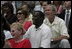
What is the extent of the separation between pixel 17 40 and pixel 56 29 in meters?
1.17

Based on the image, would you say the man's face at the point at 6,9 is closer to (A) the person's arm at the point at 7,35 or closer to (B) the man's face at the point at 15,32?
(A) the person's arm at the point at 7,35

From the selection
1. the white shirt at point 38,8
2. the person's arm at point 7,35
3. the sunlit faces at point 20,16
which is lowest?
the white shirt at point 38,8

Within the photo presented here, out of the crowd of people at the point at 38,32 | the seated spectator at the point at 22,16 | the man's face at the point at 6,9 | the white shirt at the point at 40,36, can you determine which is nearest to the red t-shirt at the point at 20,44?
the crowd of people at the point at 38,32

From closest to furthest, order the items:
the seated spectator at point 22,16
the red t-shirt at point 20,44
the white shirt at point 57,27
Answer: the red t-shirt at point 20,44 < the white shirt at point 57,27 < the seated spectator at point 22,16

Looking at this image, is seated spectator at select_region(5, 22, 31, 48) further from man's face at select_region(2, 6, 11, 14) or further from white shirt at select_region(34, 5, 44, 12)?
white shirt at select_region(34, 5, 44, 12)

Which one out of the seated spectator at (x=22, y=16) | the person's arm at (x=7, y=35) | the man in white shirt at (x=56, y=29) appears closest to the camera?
the person's arm at (x=7, y=35)

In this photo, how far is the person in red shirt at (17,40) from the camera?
6.21m

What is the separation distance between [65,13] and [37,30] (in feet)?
5.89

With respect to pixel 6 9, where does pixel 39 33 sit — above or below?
below

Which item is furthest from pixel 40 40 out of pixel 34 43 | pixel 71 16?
pixel 71 16

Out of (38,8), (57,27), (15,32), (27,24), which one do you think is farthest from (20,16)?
(38,8)

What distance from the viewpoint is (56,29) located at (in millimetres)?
7160

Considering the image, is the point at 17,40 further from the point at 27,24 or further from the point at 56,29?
the point at 27,24

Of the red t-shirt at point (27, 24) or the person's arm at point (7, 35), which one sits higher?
the person's arm at point (7, 35)
